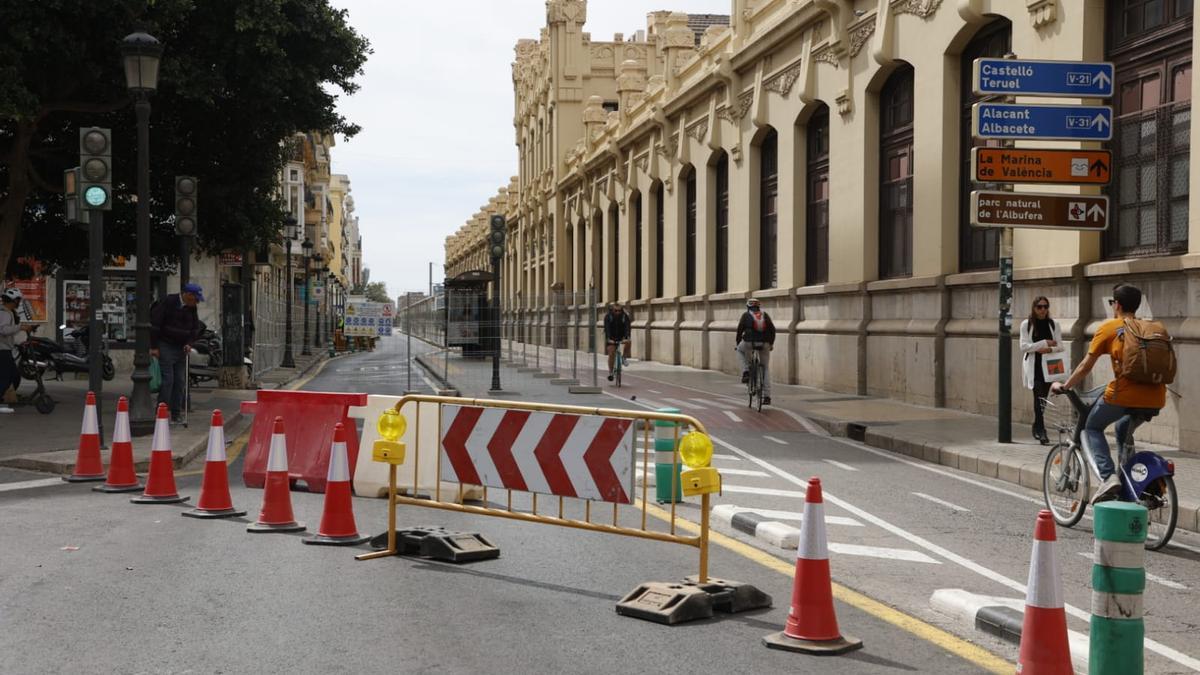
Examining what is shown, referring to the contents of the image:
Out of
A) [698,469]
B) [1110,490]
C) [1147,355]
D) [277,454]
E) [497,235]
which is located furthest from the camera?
→ [497,235]

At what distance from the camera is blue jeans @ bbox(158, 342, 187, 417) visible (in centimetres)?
1598

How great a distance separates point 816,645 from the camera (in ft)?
18.5

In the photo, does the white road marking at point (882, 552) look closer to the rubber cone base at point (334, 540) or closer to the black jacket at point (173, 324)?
the rubber cone base at point (334, 540)

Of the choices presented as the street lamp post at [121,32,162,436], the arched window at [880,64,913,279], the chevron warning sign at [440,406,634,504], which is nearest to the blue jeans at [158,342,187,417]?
the street lamp post at [121,32,162,436]

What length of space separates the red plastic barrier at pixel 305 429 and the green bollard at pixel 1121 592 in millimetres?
6850

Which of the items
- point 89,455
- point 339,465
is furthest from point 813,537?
point 89,455

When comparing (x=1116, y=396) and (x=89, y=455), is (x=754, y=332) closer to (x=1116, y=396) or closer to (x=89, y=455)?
(x=89, y=455)

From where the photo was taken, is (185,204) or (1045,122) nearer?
(1045,122)

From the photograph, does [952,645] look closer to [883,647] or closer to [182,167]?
[883,647]

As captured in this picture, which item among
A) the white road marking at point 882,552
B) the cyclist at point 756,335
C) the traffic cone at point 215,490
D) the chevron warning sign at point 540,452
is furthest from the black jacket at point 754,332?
the chevron warning sign at point 540,452

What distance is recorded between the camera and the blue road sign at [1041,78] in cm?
1370

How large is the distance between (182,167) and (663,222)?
21.7 meters

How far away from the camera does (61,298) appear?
98.0ft

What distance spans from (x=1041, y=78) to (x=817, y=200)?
12613 millimetres
